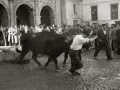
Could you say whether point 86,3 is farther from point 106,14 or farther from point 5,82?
point 5,82

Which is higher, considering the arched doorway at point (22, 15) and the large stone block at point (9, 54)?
the arched doorway at point (22, 15)

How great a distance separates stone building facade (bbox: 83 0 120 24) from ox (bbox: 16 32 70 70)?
2017 cm

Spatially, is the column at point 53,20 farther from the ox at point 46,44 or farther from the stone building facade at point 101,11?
the ox at point 46,44

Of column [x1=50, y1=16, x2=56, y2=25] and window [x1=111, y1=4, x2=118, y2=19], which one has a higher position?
window [x1=111, y1=4, x2=118, y2=19]

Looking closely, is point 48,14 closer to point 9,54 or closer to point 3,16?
point 3,16

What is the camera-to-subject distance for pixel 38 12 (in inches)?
1073

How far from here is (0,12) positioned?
2489 centimetres

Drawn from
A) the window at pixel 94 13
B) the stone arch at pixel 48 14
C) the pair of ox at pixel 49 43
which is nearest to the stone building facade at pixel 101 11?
the window at pixel 94 13

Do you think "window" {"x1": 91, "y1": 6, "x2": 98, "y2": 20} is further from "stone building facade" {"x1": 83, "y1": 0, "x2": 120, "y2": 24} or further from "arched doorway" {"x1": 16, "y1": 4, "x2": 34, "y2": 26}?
"arched doorway" {"x1": 16, "y1": 4, "x2": 34, "y2": 26}

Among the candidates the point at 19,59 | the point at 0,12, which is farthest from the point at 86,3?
the point at 19,59

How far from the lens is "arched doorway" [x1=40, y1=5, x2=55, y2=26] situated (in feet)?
97.9

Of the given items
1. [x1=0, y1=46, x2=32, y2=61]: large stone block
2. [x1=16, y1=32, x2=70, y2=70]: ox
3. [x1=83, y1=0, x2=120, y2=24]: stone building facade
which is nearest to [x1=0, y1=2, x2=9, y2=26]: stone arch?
[x1=0, y1=46, x2=32, y2=61]: large stone block

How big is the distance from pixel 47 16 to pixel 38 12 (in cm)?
369

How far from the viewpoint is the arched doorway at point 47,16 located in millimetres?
29844
